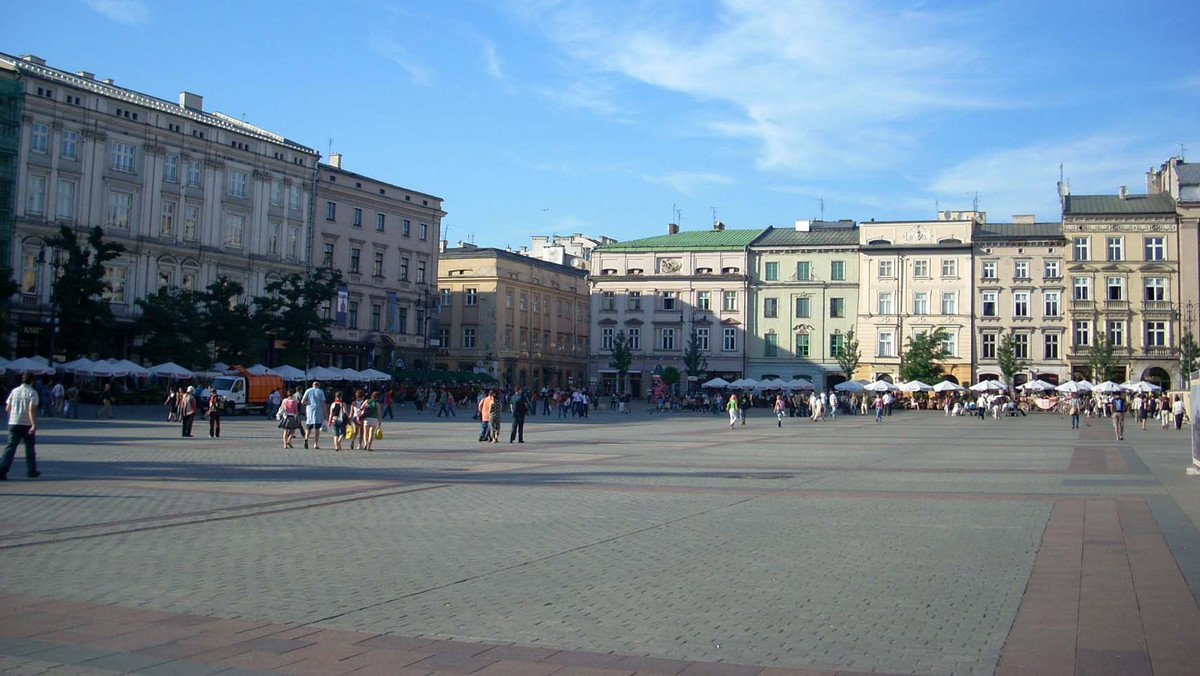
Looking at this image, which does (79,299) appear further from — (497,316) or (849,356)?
(849,356)

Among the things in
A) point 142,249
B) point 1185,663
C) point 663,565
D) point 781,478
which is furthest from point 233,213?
point 1185,663

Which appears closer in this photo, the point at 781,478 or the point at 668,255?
the point at 781,478

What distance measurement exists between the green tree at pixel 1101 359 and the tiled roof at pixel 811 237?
19917mm

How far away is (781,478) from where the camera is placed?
19781 millimetres

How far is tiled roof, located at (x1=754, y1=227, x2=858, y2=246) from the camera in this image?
278ft

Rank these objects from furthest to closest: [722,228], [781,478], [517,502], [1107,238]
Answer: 1. [722,228]
2. [1107,238]
3. [781,478]
4. [517,502]

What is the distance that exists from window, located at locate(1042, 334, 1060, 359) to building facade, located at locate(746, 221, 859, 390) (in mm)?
14465

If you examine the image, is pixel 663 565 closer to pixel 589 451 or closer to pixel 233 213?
pixel 589 451

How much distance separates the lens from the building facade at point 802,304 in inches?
3312

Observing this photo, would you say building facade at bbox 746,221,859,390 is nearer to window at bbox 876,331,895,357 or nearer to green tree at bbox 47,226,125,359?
window at bbox 876,331,895,357

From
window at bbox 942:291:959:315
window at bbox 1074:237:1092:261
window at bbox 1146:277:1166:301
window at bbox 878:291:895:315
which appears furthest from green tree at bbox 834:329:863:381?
window at bbox 1146:277:1166:301

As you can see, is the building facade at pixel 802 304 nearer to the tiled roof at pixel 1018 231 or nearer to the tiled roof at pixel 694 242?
the tiled roof at pixel 694 242

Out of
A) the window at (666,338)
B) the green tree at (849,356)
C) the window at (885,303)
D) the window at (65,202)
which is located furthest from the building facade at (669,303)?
the window at (65,202)

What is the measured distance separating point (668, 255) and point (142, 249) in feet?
147
